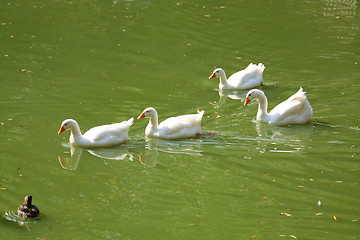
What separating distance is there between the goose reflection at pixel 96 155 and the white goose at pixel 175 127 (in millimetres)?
689

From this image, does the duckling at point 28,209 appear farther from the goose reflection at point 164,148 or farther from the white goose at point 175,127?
the white goose at point 175,127

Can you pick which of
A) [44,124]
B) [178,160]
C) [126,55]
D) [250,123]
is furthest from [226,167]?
[126,55]

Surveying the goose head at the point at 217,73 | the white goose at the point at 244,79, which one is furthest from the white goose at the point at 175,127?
the white goose at the point at 244,79

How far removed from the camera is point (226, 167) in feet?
33.6

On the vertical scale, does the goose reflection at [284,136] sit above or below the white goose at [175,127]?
below

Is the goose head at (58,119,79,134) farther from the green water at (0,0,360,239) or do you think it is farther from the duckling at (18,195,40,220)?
the duckling at (18,195,40,220)

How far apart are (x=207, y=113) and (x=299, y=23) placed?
8.46 metres

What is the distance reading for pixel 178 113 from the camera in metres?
12.9

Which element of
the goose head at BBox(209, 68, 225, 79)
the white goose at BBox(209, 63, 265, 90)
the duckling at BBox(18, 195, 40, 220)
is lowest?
the duckling at BBox(18, 195, 40, 220)

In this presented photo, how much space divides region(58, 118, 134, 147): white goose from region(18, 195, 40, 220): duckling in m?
2.87

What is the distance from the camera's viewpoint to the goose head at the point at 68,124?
36.4 feet

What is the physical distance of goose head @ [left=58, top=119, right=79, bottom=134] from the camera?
1109 centimetres

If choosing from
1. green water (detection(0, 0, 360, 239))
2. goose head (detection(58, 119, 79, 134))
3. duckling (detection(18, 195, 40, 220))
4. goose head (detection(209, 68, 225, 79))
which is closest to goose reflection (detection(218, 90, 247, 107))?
green water (detection(0, 0, 360, 239))

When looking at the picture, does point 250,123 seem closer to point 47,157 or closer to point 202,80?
point 202,80
